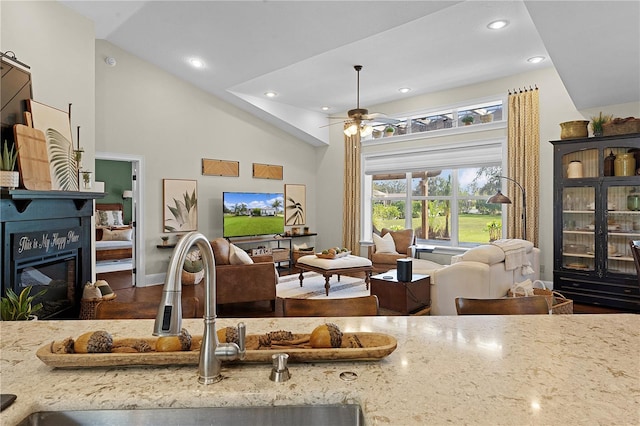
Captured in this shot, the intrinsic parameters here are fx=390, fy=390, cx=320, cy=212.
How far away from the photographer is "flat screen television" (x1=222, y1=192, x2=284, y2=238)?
262 inches

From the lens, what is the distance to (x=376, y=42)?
471 cm

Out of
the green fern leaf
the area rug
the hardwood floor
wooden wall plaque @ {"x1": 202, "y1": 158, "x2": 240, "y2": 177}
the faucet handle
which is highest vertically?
wooden wall plaque @ {"x1": 202, "y1": 158, "x2": 240, "y2": 177}

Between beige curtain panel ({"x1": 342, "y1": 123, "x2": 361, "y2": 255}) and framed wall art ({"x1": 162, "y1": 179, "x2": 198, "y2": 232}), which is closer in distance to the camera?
framed wall art ({"x1": 162, "y1": 179, "x2": 198, "y2": 232})

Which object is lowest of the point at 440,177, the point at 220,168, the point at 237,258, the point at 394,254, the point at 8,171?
the point at 394,254

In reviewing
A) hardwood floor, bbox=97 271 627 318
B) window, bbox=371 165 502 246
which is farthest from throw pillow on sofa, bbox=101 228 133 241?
window, bbox=371 165 502 246

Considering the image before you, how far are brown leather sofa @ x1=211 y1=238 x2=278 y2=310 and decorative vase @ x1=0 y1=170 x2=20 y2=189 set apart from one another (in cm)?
201

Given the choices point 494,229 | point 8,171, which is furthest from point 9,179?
point 494,229

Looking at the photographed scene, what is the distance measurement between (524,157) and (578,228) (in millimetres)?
1312

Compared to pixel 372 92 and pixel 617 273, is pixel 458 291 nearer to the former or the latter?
pixel 617 273

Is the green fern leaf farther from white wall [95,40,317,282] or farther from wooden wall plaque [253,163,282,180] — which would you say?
wooden wall plaque [253,163,282,180]

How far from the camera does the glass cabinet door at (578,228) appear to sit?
477 cm

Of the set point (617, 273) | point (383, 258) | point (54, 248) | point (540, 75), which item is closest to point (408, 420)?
→ point (54, 248)

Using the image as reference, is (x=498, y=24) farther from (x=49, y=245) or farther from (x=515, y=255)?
(x=49, y=245)

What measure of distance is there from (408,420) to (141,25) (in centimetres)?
533
